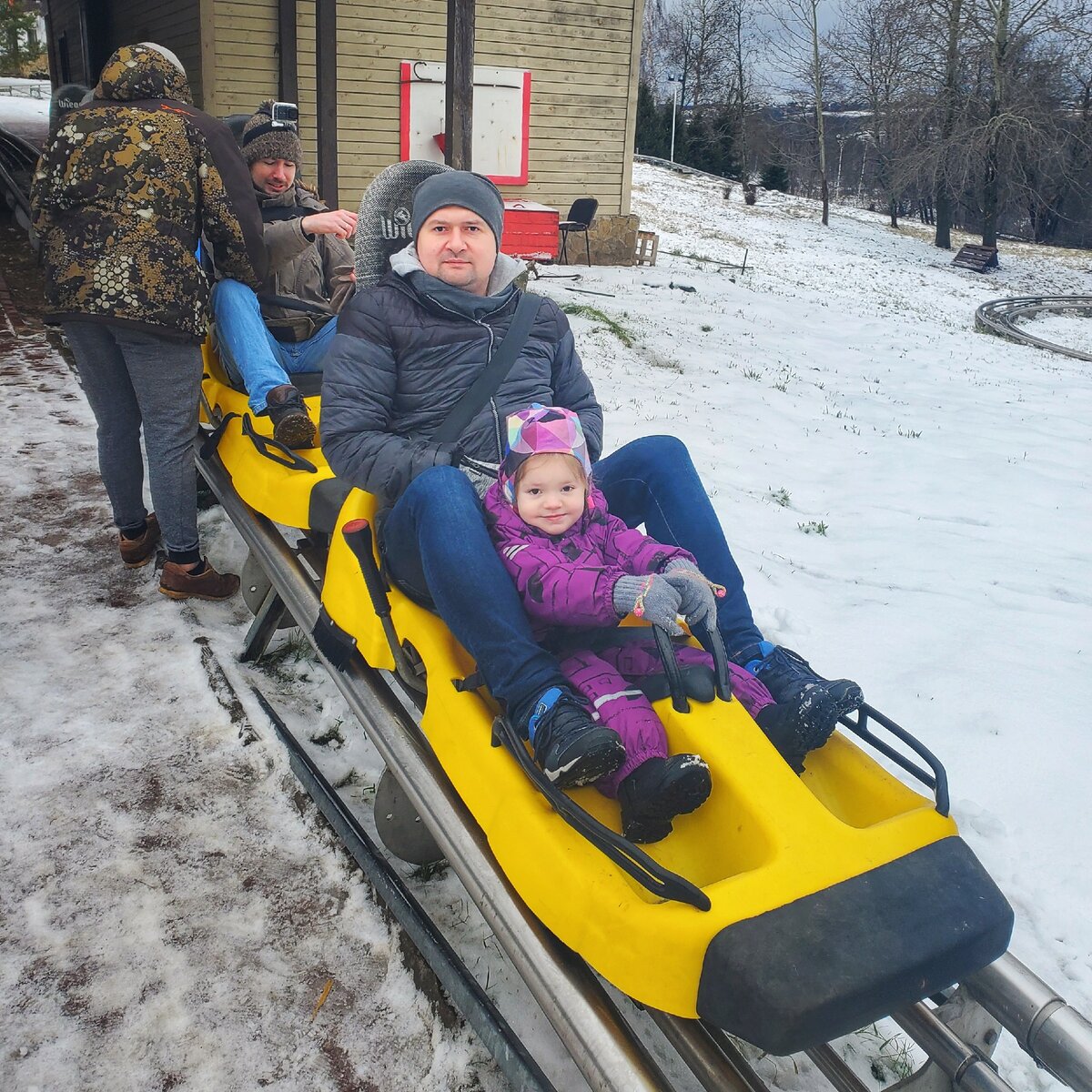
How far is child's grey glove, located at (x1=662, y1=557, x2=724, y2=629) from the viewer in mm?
1934

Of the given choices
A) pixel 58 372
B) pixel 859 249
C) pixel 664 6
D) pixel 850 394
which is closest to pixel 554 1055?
pixel 58 372

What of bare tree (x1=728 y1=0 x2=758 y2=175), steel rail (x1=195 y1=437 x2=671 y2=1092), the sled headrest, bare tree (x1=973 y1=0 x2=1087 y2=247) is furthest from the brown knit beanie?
bare tree (x1=728 y1=0 x2=758 y2=175)

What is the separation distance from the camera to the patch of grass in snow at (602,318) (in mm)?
8680

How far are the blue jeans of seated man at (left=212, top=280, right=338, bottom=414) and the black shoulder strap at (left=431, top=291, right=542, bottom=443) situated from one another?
1.03 m

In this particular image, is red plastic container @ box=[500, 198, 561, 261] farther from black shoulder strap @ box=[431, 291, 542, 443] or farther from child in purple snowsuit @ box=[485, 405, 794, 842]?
child in purple snowsuit @ box=[485, 405, 794, 842]

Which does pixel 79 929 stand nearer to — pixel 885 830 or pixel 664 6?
pixel 885 830

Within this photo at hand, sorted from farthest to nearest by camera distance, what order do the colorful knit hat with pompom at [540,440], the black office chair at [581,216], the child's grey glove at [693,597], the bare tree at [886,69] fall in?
the bare tree at [886,69] → the black office chair at [581,216] → the colorful knit hat with pompom at [540,440] → the child's grey glove at [693,597]

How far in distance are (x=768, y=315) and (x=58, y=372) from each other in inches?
318

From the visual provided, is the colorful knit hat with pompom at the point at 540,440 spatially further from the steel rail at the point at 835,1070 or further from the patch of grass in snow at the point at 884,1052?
the patch of grass in snow at the point at 884,1052

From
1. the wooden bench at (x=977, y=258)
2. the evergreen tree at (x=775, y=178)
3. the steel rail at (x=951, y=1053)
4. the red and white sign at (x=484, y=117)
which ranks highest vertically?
the evergreen tree at (x=775, y=178)

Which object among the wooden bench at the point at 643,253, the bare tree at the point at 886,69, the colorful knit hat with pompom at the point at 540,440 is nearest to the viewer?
the colorful knit hat with pompom at the point at 540,440

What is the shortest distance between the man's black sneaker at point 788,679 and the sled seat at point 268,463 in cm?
127

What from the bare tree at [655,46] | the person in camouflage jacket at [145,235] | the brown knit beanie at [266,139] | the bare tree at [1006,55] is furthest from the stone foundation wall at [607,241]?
the bare tree at [655,46]

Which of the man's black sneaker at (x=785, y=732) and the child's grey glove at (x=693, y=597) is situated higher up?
the child's grey glove at (x=693, y=597)
